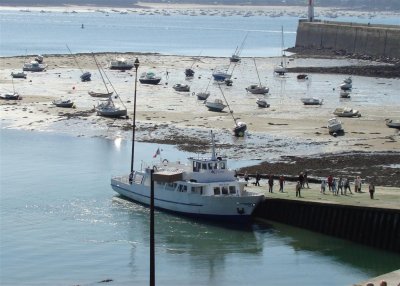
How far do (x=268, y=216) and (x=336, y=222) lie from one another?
3790 millimetres

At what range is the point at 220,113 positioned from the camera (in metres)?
83.1

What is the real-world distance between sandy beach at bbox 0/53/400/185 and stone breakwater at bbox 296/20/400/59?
21.6 metres

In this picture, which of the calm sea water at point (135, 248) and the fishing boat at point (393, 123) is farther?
the fishing boat at point (393, 123)

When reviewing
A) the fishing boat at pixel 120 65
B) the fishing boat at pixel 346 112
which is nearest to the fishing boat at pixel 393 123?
the fishing boat at pixel 346 112

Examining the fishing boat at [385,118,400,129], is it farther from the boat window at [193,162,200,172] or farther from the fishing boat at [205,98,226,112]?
the boat window at [193,162,200,172]

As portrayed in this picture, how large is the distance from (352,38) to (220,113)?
76.2m

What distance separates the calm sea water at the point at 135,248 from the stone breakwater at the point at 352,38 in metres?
91.8

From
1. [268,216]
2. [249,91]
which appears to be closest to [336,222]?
[268,216]

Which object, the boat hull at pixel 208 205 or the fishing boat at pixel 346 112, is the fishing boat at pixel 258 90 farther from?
the boat hull at pixel 208 205

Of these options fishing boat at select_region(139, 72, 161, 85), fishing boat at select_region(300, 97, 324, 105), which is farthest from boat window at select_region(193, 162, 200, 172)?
fishing boat at select_region(139, 72, 161, 85)

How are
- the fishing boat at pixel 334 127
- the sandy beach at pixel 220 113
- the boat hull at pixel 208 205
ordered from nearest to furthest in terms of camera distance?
the boat hull at pixel 208 205 < the sandy beach at pixel 220 113 < the fishing boat at pixel 334 127

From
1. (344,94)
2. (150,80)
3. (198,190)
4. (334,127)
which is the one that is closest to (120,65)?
(150,80)

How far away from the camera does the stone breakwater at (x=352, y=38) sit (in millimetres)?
141875

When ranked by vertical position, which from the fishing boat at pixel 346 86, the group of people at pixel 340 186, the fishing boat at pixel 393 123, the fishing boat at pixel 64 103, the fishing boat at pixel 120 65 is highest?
the fishing boat at pixel 120 65
